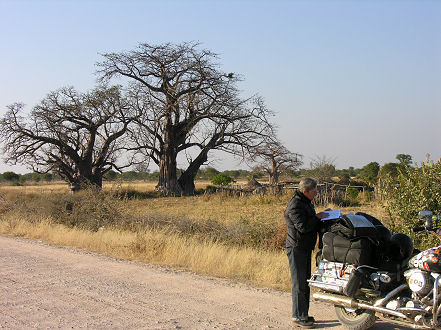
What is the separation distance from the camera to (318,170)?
3241 cm

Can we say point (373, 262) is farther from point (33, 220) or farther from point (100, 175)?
point (100, 175)

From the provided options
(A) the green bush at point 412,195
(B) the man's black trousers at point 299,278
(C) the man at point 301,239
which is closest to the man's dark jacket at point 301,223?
(C) the man at point 301,239

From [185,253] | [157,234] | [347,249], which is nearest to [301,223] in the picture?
[347,249]

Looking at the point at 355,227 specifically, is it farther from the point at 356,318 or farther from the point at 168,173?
the point at 168,173

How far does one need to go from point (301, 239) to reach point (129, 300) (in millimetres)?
2836

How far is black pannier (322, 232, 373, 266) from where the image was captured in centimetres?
562

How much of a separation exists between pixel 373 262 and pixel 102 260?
683 centimetres

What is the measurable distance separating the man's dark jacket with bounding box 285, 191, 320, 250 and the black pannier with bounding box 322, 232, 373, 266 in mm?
249

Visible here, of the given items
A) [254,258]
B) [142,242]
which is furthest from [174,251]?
[254,258]

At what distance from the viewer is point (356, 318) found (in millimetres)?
5895

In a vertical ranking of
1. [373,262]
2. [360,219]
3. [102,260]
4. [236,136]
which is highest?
[236,136]

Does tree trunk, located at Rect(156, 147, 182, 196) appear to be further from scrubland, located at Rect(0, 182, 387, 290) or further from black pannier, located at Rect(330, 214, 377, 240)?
black pannier, located at Rect(330, 214, 377, 240)

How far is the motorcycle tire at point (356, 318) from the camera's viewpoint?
574 cm

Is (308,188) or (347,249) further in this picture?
(308,188)
